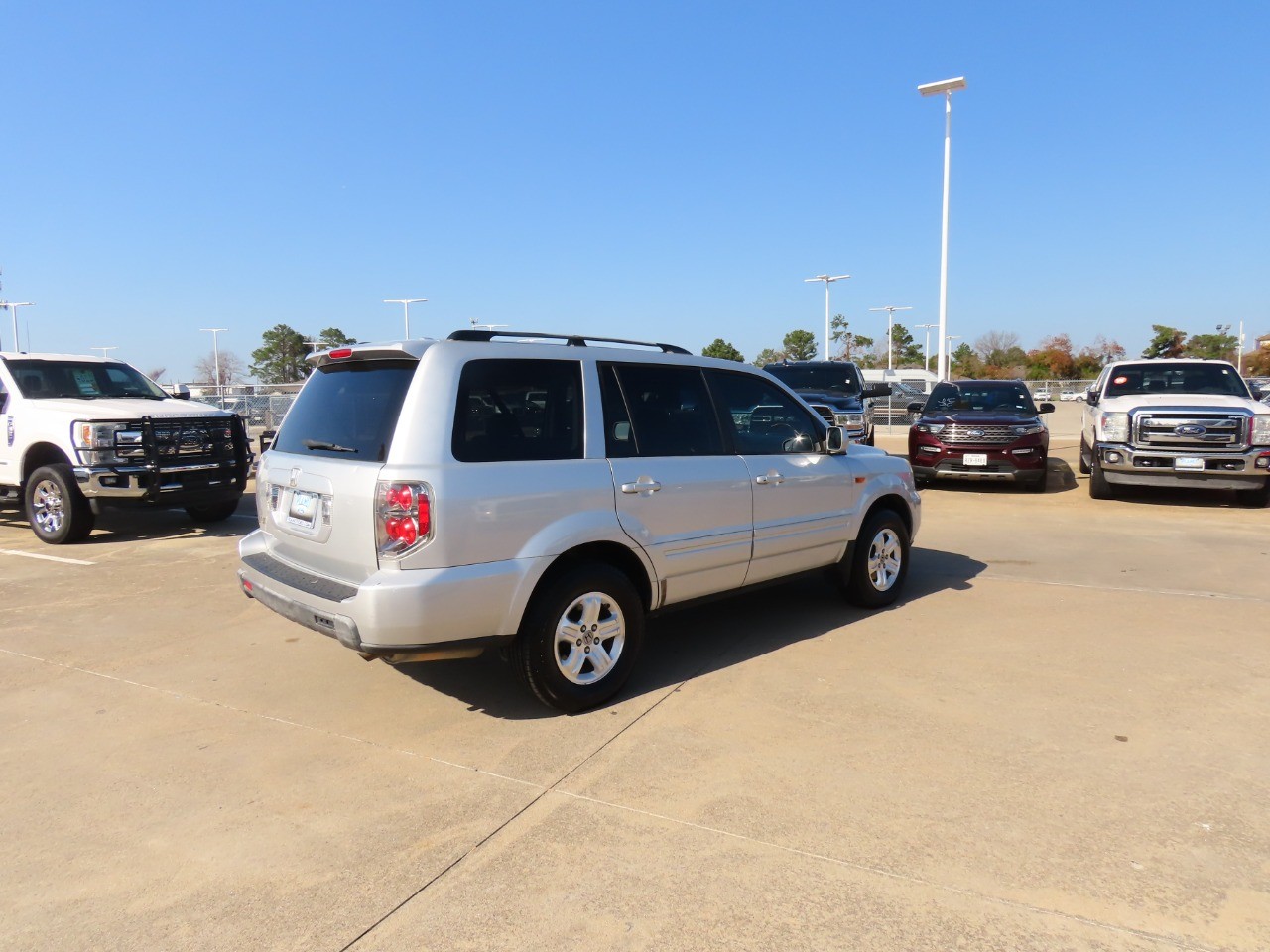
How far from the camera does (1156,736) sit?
3783 millimetres

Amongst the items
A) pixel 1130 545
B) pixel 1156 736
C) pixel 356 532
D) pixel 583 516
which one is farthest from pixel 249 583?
pixel 1130 545

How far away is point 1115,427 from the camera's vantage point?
10.7 meters

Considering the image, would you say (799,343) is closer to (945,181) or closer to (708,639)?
(945,181)

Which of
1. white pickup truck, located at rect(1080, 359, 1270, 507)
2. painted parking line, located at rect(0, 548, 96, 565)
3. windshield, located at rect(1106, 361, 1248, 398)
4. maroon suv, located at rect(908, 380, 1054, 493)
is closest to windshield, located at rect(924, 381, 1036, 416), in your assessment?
maroon suv, located at rect(908, 380, 1054, 493)

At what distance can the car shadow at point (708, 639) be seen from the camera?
4438 millimetres

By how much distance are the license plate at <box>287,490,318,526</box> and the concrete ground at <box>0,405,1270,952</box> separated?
3.21 ft

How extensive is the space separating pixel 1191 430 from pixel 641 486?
8.87 meters

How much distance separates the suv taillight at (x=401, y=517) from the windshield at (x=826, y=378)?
11703 mm

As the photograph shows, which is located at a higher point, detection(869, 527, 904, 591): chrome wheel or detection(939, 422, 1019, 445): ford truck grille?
detection(939, 422, 1019, 445): ford truck grille

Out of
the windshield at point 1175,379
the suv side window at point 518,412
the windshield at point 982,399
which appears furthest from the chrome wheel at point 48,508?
the windshield at point 1175,379

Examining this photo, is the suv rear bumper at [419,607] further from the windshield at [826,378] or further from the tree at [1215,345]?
the tree at [1215,345]

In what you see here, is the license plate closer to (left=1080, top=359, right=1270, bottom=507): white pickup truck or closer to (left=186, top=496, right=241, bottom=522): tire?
(left=186, top=496, right=241, bottom=522): tire

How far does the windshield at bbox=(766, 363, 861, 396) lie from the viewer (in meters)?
14.7

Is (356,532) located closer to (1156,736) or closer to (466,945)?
(466,945)
